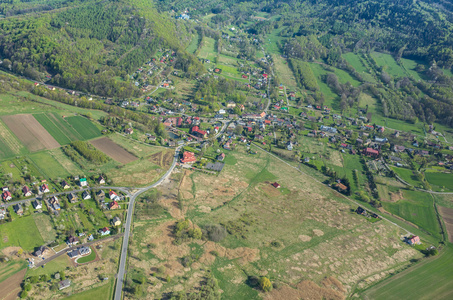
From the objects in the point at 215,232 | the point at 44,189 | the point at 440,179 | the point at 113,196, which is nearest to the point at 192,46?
the point at 113,196

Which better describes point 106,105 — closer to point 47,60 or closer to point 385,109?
point 47,60

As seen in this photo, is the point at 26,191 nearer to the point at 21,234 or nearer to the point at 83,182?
the point at 83,182

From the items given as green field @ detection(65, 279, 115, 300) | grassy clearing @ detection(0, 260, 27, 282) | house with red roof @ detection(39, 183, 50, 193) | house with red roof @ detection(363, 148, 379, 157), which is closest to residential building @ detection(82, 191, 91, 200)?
house with red roof @ detection(39, 183, 50, 193)

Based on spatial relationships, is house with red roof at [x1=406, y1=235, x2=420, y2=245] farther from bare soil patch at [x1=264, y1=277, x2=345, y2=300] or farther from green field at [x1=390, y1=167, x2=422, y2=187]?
green field at [x1=390, y1=167, x2=422, y2=187]

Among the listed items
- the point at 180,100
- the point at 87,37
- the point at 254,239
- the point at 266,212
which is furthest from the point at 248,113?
the point at 87,37

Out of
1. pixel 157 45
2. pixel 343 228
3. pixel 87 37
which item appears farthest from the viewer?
pixel 157 45

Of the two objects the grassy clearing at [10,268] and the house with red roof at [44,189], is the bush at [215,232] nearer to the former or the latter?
the grassy clearing at [10,268]
